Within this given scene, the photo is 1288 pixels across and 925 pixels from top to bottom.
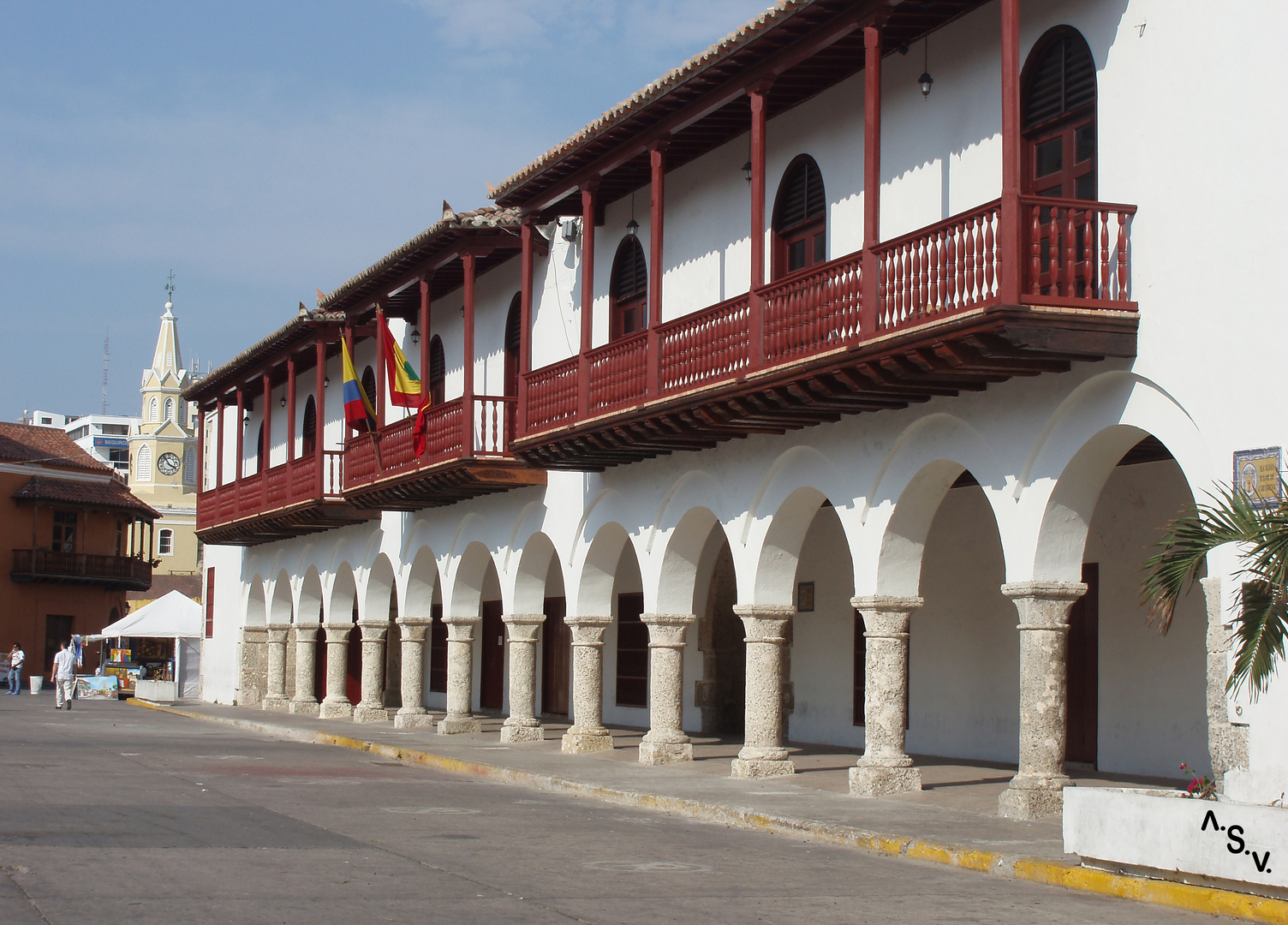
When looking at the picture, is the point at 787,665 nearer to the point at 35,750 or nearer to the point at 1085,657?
the point at 1085,657

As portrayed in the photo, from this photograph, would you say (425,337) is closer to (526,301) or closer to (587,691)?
(526,301)

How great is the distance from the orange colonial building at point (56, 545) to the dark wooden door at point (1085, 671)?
46.4 meters

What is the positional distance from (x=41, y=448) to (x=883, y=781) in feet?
170

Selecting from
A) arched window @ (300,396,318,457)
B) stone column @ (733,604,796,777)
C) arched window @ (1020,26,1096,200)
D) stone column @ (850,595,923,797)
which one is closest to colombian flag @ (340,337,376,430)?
arched window @ (300,396,318,457)

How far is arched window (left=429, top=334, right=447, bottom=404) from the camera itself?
2578 centimetres

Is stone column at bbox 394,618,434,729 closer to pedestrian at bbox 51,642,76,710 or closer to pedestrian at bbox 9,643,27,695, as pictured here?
pedestrian at bbox 51,642,76,710

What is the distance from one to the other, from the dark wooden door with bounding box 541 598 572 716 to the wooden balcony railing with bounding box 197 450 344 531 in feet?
14.4

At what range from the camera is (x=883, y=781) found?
14172 millimetres

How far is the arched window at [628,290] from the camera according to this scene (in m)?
19.3

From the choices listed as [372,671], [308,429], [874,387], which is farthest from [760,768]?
[308,429]

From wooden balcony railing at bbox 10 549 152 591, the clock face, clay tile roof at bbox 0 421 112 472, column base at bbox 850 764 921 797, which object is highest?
the clock face

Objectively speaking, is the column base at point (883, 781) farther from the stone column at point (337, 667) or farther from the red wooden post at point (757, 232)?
the stone column at point (337, 667)

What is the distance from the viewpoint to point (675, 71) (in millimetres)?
15859

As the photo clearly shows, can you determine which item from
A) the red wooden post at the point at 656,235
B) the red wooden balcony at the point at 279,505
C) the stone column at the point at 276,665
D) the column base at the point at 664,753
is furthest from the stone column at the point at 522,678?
the stone column at the point at 276,665
